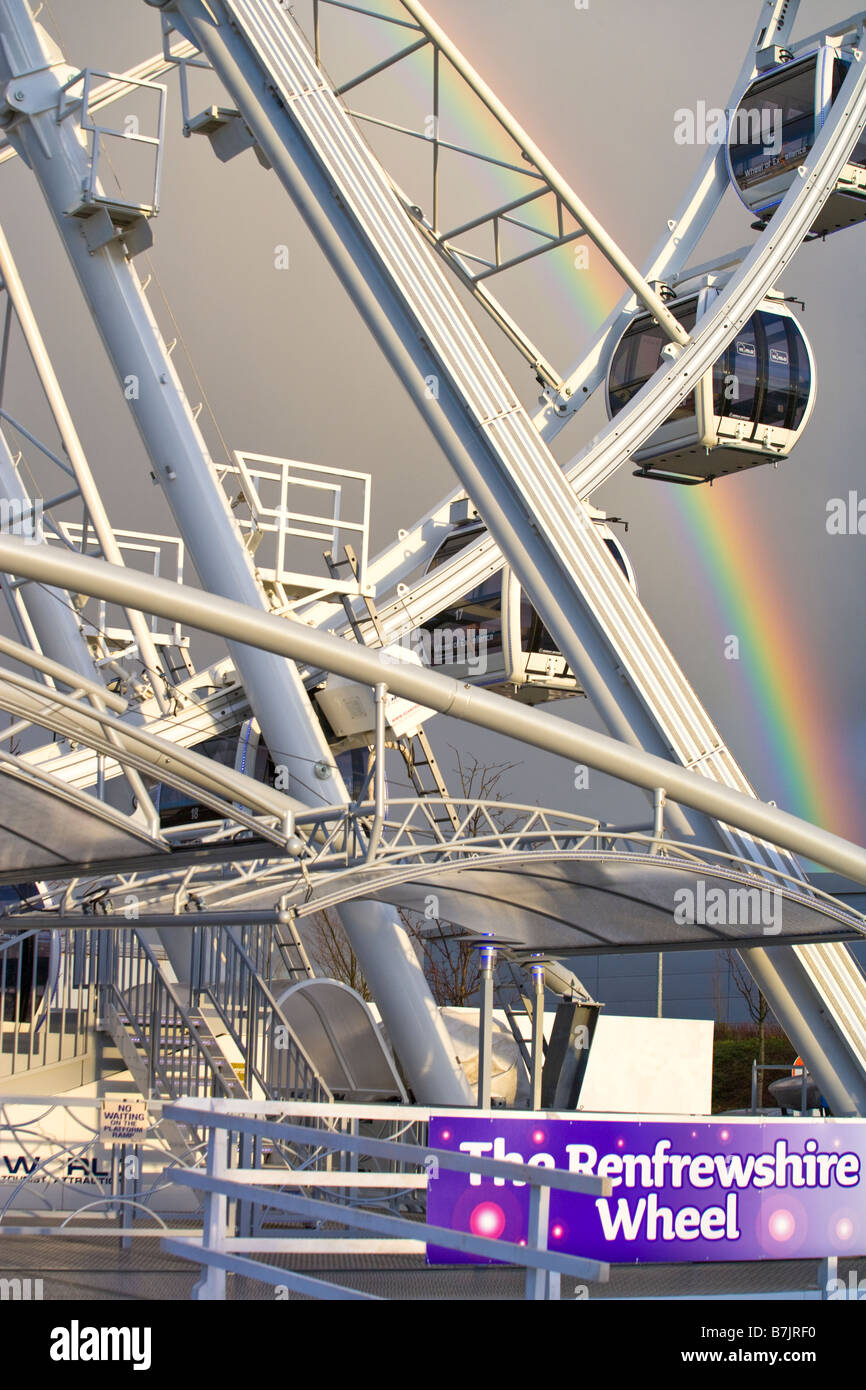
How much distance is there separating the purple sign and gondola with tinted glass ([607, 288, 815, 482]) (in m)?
15.6

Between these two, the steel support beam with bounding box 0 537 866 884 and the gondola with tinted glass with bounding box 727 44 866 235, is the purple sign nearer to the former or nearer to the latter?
the steel support beam with bounding box 0 537 866 884

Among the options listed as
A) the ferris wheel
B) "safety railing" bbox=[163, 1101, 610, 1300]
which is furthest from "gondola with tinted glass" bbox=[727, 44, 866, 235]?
"safety railing" bbox=[163, 1101, 610, 1300]

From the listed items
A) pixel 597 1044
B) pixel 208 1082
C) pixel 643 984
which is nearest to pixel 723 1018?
pixel 643 984

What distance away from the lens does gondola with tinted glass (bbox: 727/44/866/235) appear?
2725 cm

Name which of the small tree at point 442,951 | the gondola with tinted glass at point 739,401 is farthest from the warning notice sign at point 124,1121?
the small tree at point 442,951

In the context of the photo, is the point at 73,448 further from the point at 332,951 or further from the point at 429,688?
the point at 332,951

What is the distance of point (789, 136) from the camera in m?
28.0

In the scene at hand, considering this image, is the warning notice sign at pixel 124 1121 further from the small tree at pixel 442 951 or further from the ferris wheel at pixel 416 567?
the small tree at pixel 442 951

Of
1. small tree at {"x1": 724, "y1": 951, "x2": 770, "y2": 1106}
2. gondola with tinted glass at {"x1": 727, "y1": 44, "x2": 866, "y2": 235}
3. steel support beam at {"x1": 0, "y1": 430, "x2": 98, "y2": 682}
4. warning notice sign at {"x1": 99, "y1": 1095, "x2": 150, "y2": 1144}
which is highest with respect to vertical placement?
gondola with tinted glass at {"x1": 727, "y1": 44, "x2": 866, "y2": 235}

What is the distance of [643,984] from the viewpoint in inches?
2456

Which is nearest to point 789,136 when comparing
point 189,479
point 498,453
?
point 498,453

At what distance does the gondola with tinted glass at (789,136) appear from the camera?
27.2m
